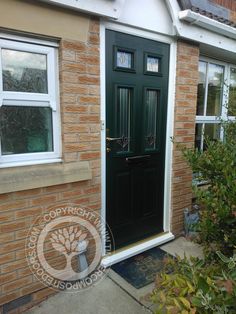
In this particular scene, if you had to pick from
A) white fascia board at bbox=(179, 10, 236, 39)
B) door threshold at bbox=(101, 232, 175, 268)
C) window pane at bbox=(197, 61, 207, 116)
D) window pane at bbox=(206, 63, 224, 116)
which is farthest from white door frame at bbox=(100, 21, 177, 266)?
window pane at bbox=(206, 63, 224, 116)

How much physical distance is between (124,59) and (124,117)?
59cm

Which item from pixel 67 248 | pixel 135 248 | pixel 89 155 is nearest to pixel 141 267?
pixel 135 248

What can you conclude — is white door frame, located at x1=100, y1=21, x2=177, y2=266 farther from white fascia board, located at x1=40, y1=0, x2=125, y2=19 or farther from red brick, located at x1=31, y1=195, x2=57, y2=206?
red brick, located at x1=31, y1=195, x2=57, y2=206

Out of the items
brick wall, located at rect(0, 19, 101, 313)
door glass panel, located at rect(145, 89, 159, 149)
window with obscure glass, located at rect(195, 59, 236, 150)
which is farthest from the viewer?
window with obscure glass, located at rect(195, 59, 236, 150)

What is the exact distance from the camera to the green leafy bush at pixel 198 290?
1.07 meters

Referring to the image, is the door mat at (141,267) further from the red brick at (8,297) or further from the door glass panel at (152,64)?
the door glass panel at (152,64)

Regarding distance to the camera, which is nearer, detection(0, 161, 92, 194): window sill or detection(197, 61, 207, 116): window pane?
detection(0, 161, 92, 194): window sill

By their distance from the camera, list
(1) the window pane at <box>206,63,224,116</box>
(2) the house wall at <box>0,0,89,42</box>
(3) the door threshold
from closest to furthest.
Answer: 1. (2) the house wall at <box>0,0,89,42</box>
2. (3) the door threshold
3. (1) the window pane at <box>206,63,224,116</box>

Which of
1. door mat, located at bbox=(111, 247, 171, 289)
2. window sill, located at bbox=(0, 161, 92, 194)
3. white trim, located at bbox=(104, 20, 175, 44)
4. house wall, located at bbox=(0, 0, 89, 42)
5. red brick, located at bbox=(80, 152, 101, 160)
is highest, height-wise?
white trim, located at bbox=(104, 20, 175, 44)

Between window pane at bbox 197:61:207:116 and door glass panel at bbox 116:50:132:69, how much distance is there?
1.30 metres

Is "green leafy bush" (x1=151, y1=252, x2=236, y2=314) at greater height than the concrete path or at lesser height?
greater

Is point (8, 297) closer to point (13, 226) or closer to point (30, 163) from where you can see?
point (13, 226)

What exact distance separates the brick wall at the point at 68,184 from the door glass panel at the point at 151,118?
0.70 metres

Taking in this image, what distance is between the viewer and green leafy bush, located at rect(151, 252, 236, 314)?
3.51ft
